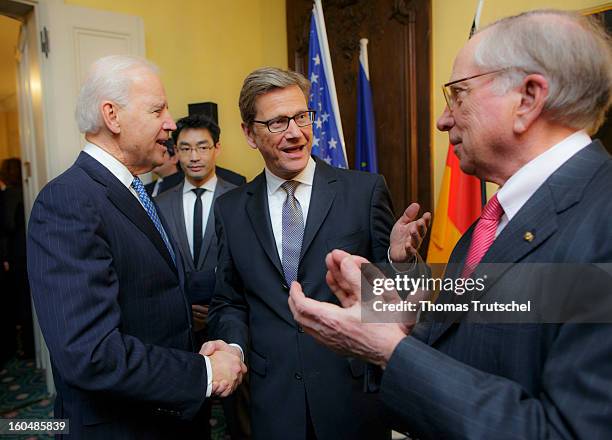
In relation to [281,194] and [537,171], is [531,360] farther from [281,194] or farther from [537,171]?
[281,194]

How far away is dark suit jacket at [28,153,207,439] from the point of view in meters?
1.19

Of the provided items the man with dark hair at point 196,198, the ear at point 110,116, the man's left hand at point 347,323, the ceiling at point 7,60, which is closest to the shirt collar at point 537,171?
the man's left hand at point 347,323

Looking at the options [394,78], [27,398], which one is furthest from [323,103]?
[27,398]

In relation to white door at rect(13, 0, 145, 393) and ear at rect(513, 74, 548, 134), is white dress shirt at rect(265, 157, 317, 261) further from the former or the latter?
white door at rect(13, 0, 145, 393)

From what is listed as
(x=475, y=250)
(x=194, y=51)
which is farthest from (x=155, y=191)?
(x=475, y=250)

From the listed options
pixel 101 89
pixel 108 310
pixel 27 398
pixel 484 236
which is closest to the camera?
pixel 484 236

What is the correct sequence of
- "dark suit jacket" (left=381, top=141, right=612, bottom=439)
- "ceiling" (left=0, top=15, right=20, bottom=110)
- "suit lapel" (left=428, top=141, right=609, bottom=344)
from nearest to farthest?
"dark suit jacket" (left=381, top=141, right=612, bottom=439)
"suit lapel" (left=428, top=141, right=609, bottom=344)
"ceiling" (left=0, top=15, right=20, bottom=110)

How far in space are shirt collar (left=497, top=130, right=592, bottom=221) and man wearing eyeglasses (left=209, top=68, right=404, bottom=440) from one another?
0.74m

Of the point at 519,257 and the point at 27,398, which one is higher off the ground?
the point at 519,257

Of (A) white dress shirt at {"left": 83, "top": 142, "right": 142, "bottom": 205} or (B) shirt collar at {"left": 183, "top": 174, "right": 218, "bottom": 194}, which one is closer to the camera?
(A) white dress shirt at {"left": 83, "top": 142, "right": 142, "bottom": 205}

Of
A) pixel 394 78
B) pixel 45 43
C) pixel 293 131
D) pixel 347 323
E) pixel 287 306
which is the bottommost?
pixel 287 306

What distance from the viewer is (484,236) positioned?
1.04m

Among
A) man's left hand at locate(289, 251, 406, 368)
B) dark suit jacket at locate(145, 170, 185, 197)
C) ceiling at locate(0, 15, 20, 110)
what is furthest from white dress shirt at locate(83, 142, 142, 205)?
ceiling at locate(0, 15, 20, 110)

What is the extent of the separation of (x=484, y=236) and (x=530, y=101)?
0.98 feet
